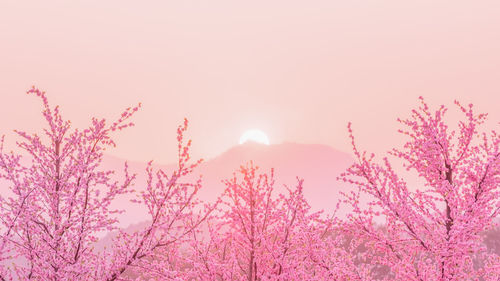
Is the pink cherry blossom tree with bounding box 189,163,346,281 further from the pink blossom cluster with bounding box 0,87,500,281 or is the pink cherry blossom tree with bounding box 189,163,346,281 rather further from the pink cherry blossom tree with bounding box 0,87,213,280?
the pink cherry blossom tree with bounding box 0,87,213,280

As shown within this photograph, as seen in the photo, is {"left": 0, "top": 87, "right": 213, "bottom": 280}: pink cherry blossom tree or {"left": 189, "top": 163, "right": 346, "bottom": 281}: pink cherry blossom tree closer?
{"left": 0, "top": 87, "right": 213, "bottom": 280}: pink cherry blossom tree

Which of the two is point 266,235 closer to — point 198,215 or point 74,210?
point 198,215

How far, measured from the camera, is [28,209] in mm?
5926

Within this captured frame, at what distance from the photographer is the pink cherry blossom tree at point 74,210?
5.95 meters

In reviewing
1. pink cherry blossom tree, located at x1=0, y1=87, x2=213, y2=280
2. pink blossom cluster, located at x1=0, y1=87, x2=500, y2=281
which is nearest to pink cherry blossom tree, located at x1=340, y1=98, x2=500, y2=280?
pink blossom cluster, located at x1=0, y1=87, x2=500, y2=281

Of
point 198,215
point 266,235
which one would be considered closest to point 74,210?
point 198,215

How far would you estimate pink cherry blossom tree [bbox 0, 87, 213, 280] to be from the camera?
234 inches

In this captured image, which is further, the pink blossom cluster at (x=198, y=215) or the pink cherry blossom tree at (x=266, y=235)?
the pink cherry blossom tree at (x=266, y=235)

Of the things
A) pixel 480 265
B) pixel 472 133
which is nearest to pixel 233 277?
pixel 472 133

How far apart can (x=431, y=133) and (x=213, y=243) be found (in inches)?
201

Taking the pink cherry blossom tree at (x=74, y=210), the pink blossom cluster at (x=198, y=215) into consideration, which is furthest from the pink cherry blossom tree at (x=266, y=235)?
the pink cherry blossom tree at (x=74, y=210)

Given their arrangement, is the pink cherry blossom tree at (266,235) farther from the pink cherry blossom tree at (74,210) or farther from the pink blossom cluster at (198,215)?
the pink cherry blossom tree at (74,210)

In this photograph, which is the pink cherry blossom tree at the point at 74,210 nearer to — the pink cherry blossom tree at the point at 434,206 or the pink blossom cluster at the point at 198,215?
the pink blossom cluster at the point at 198,215

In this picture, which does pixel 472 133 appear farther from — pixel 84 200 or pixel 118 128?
pixel 84 200
